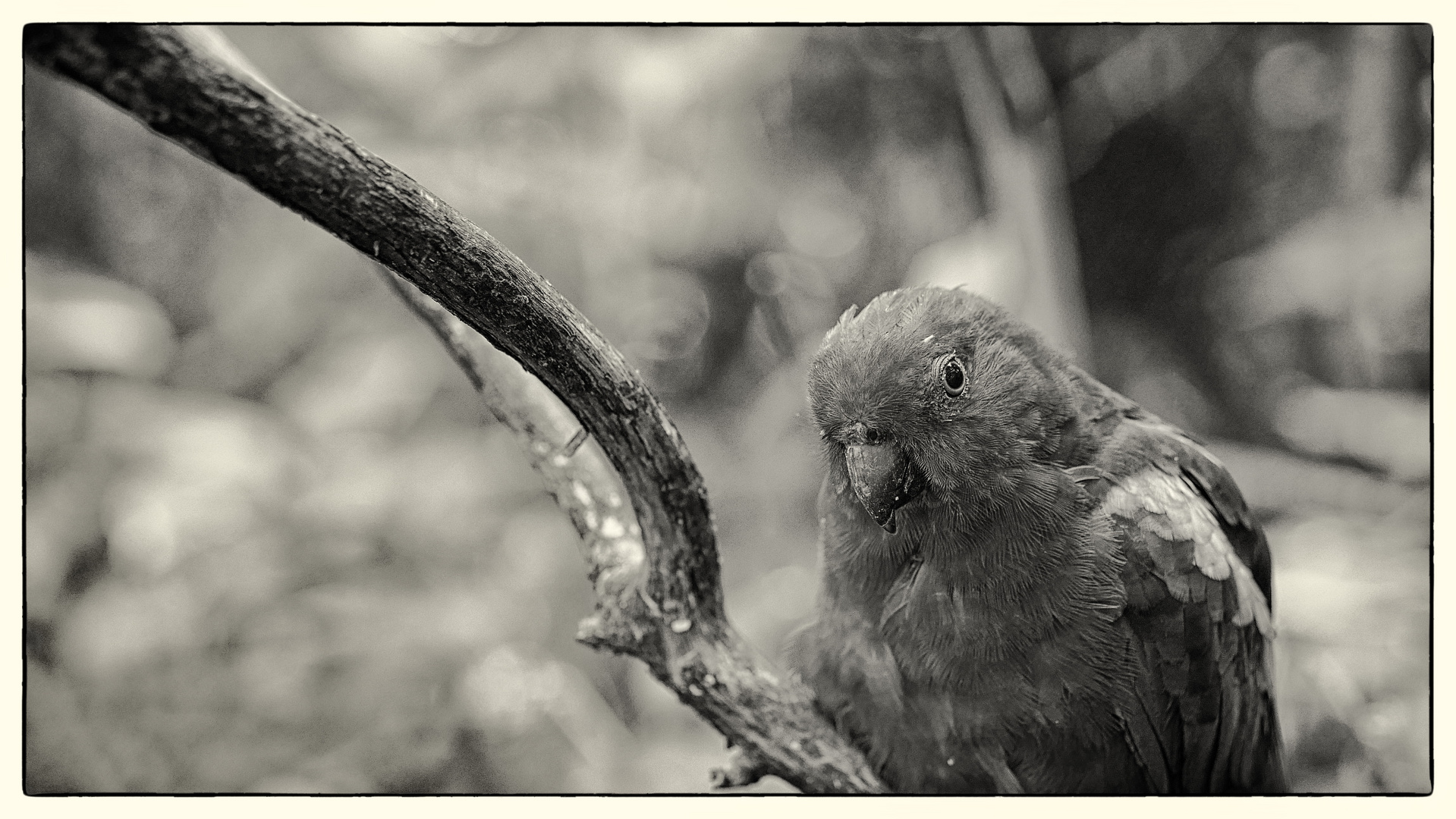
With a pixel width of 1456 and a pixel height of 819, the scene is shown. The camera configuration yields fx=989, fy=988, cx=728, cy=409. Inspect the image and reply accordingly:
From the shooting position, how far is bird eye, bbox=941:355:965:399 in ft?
4.07

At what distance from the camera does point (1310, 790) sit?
162 cm

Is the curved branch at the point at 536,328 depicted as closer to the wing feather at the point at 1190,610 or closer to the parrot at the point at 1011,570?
the parrot at the point at 1011,570

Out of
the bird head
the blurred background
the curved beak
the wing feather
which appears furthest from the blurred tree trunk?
the curved beak

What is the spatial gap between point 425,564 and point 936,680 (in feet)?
3.38

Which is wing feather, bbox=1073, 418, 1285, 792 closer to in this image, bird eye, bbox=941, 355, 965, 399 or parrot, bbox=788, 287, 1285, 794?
parrot, bbox=788, 287, 1285, 794

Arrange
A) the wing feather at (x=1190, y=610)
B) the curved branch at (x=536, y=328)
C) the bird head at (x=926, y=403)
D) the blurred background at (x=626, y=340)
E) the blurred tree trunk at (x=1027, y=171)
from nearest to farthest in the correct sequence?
the curved branch at (x=536, y=328) < the bird head at (x=926, y=403) < the wing feather at (x=1190, y=610) < the blurred background at (x=626, y=340) < the blurred tree trunk at (x=1027, y=171)

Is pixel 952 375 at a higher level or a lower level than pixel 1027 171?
lower

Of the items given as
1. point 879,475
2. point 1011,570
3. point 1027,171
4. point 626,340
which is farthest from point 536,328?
point 1027,171

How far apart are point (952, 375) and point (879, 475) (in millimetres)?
158

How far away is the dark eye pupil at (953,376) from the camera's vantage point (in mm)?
1242

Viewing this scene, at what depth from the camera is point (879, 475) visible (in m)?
1.23

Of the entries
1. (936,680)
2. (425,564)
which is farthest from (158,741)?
(936,680)

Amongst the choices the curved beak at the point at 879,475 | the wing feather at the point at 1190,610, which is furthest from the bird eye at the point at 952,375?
the wing feather at the point at 1190,610

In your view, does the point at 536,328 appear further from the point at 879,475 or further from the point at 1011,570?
the point at 1011,570
